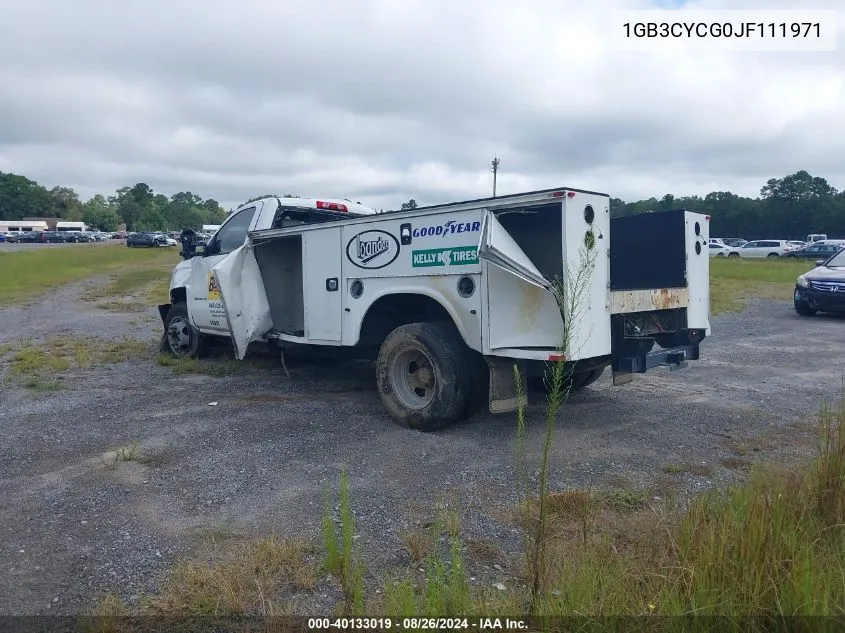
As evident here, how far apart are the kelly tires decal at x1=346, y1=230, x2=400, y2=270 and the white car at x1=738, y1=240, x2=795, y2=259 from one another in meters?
52.1

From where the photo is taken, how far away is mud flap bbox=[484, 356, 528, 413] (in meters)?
5.93

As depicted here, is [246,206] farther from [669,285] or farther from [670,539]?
[670,539]

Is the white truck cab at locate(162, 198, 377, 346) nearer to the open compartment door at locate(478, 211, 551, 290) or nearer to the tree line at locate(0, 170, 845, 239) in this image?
the open compartment door at locate(478, 211, 551, 290)

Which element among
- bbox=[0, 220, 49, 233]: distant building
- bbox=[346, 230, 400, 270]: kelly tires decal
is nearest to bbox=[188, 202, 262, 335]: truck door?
bbox=[346, 230, 400, 270]: kelly tires decal

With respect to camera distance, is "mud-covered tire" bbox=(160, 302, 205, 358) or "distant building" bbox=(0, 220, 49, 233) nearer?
"mud-covered tire" bbox=(160, 302, 205, 358)

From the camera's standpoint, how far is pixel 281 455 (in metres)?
5.78

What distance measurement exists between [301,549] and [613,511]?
75.1 inches

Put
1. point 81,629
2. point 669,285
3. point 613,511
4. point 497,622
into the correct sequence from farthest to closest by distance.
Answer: point 669,285 < point 613,511 < point 81,629 < point 497,622

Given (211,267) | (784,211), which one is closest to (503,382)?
(211,267)

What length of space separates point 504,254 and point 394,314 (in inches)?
78.3

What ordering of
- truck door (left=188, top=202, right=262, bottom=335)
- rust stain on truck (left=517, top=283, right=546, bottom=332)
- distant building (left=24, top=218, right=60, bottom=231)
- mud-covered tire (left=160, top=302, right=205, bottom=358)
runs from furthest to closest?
distant building (left=24, top=218, right=60, bottom=231), mud-covered tire (left=160, top=302, right=205, bottom=358), truck door (left=188, top=202, right=262, bottom=335), rust stain on truck (left=517, top=283, right=546, bottom=332)

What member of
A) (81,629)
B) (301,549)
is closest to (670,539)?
(301,549)

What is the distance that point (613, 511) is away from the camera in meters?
→ 4.41

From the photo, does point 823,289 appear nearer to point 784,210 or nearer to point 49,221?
point 784,210
